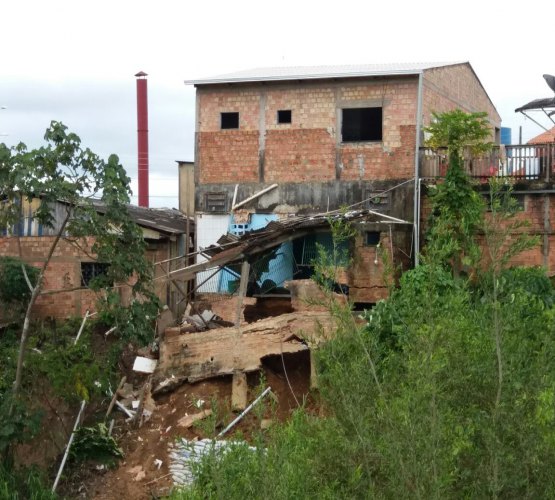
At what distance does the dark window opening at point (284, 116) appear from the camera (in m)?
18.5

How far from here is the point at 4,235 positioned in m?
18.4

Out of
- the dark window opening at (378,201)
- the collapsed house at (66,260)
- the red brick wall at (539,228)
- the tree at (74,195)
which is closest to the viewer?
the tree at (74,195)

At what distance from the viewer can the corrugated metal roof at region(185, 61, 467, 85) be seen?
57.9 feet

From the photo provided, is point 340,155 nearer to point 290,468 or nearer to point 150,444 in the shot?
point 150,444

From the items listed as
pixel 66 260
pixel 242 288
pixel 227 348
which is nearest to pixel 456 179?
pixel 242 288

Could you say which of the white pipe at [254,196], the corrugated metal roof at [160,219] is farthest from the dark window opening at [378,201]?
the corrugated metal roof at [160,219]

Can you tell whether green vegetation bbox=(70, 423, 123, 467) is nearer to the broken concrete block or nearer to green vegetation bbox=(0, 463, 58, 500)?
green vegetation bbox=(0, 463, 58, 500)

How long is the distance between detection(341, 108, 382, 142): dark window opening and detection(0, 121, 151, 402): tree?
615cm

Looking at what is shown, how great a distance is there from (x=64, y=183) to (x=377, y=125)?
7949mm

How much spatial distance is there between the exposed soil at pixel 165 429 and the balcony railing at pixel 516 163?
503cm

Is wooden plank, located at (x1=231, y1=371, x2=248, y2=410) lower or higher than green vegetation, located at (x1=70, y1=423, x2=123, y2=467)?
higher

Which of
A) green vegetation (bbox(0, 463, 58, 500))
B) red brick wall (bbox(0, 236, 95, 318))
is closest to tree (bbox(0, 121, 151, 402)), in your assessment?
green vegetation (bbox(0, 463, 58, 500))

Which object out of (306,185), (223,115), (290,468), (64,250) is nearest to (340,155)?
(306,185)

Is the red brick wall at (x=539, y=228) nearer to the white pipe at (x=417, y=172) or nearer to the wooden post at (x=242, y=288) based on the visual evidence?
the white pipe at (x=417, y=172)
